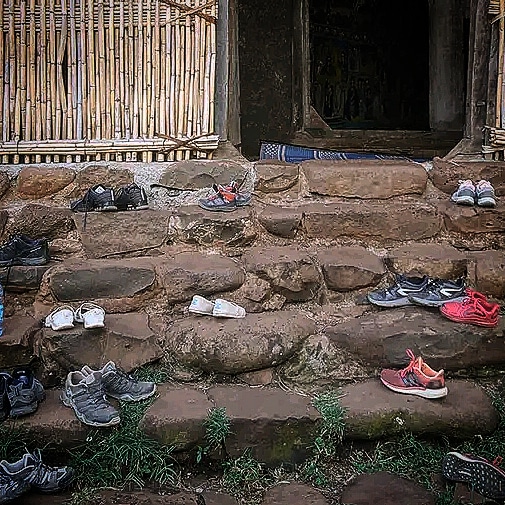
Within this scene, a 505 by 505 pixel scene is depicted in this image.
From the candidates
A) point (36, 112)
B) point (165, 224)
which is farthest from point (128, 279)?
point (36, 112)

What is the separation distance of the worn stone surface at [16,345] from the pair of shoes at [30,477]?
517 mm

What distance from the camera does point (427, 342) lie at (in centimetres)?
280

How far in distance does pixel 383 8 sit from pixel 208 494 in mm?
6393

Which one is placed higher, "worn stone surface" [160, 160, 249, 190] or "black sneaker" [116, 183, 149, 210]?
"worn stone surface" [160, 160, 249, 190]

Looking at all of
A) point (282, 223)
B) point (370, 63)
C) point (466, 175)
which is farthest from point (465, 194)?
point (370, 63)

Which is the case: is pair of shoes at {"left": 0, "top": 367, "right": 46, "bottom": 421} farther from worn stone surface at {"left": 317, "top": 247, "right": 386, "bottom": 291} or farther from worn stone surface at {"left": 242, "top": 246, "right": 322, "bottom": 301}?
worn stone surface at {"left": 317, "top": 247, "right": 386, "bottom": 291}

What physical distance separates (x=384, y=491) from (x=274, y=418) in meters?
0.46

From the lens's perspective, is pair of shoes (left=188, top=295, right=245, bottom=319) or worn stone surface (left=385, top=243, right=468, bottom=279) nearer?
pair of shoes (left=188, top=295, right=245, bottom=319)

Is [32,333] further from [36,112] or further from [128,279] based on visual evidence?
[36,112]

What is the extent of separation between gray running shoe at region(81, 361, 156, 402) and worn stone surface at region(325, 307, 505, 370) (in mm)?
803

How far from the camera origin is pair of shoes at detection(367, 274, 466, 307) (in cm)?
298

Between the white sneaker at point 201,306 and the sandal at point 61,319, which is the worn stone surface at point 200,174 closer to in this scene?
the white sneaker at point 201,306

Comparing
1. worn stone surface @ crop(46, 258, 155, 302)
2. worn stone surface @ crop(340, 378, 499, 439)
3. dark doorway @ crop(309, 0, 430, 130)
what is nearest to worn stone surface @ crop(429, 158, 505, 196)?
worn stone surface @ crop(340, 378, 499, 439)

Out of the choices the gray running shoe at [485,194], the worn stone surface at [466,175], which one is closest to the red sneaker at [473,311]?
the gray running shoe at [485,194]
